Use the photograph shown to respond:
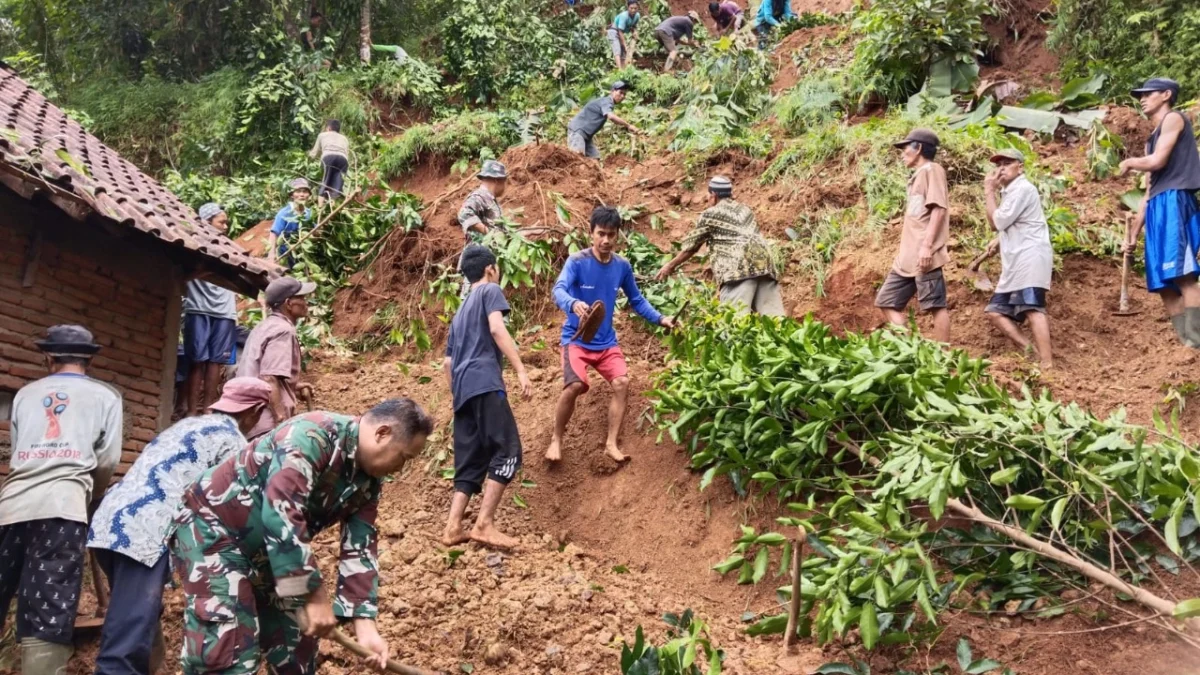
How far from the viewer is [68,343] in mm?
5266

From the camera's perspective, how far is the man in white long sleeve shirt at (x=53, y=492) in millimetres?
4910

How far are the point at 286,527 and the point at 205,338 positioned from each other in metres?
5.20

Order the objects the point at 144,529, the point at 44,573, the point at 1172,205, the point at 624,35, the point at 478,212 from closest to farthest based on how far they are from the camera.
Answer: the point at 144,529 < the point at 44,573 < the point at 1172,205 < the point at 478,212 < the point at 624,35

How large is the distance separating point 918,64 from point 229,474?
1019 centimetres

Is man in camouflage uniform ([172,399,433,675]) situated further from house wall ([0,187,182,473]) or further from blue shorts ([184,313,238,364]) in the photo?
blue shorts ([184,313,238,364])

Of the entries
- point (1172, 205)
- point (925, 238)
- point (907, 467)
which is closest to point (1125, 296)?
point (1172, 205)

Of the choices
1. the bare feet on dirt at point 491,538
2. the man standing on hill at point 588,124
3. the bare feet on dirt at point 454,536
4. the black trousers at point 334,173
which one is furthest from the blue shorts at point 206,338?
the man standing on hill at point 588,124

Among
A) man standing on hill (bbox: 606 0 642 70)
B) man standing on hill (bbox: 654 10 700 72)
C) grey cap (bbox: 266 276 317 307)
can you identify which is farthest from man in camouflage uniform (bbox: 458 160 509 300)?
man standing on hill (bbox: 606 0 642 70)

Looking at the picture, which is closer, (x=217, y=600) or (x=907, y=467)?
(x=217, y=600)

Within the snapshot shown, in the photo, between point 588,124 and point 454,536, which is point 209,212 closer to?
point 588,124

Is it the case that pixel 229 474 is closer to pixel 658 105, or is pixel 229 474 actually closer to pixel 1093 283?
pixel 1093 283

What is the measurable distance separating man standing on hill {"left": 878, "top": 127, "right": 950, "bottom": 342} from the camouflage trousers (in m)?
5.02

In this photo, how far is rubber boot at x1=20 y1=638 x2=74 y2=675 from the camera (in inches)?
192

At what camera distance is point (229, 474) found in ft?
12.4
